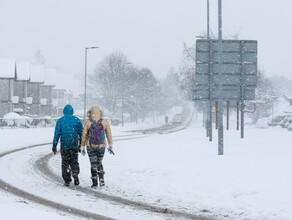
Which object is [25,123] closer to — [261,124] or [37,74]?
[37,74]

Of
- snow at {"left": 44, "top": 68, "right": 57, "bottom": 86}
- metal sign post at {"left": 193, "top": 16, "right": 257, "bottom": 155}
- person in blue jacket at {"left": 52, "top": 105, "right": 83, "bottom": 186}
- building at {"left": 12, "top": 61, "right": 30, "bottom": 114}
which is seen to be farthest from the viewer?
snow at {"left": 44, "top": 68, "right": 57, "bottom": 86}

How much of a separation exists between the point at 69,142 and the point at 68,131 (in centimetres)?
24

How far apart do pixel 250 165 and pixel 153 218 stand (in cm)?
542

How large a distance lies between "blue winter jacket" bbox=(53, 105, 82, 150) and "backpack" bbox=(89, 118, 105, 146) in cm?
45

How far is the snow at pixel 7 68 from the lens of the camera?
Answer: 65.4 metres

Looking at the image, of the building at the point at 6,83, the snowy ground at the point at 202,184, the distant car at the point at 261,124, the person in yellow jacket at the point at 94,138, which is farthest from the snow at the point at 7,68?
the person in yellow jacket at the point at 94,138

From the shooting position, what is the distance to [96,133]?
1122cm

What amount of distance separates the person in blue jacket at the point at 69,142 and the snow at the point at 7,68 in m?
55.9

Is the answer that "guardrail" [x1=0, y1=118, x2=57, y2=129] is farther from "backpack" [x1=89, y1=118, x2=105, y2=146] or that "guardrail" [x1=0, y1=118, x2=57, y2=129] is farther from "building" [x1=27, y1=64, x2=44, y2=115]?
"backpack" [x1=89, y1=118, x2=105, y2=146]

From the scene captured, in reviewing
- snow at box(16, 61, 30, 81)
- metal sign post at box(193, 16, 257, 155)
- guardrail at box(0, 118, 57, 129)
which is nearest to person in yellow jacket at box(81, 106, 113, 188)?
metal sign post at box(193, 16, 257, 155)

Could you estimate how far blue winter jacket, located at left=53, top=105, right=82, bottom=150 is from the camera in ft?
37.6

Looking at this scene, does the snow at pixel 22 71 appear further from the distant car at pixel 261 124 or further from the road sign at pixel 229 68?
the road sign at pixel 229 68

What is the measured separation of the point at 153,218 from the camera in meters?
8.07

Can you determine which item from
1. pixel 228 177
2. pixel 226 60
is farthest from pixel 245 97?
pixel 228 177
